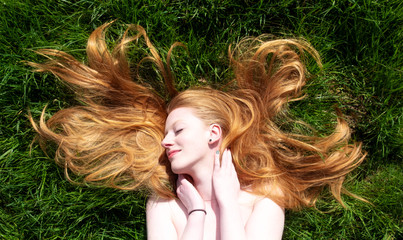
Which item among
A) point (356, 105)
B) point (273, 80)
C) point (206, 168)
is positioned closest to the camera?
point (206, 168)

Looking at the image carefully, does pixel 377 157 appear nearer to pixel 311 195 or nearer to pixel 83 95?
pixel 311 195

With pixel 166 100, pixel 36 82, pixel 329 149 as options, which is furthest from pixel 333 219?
pixel 36 82

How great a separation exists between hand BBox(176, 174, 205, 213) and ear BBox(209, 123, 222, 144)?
385 millimetres

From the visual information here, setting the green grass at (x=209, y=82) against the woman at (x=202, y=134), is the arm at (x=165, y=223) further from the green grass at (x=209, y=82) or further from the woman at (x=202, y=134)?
the green grass at (x=209, y=82)

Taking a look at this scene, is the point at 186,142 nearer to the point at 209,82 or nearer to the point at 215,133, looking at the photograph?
the point at 215,133

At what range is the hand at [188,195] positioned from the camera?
2.67 metres

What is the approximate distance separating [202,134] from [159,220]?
742 mm

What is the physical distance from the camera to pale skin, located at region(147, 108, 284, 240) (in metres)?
2.58

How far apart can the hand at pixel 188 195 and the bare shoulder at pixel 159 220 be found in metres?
0.16

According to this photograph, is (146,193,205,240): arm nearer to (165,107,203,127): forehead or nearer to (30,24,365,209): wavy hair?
(30,24,365,209): wavy hair

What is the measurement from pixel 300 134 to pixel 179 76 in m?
1.18

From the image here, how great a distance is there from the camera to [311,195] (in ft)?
10.1

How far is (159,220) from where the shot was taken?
2.75 m

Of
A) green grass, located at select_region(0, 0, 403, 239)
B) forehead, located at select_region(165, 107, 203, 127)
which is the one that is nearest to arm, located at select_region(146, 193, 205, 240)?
green grass, located at select_region(0, 0, 403, 239)
